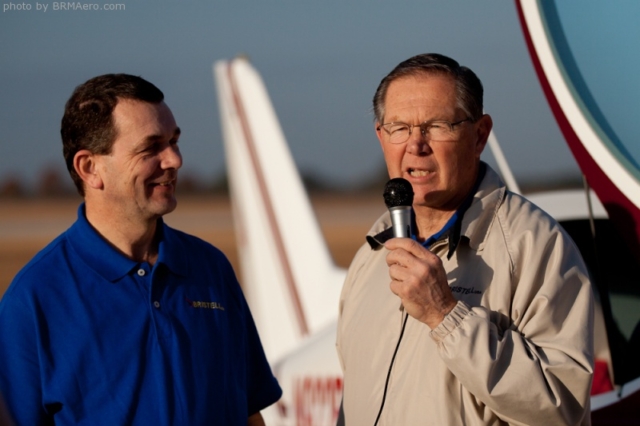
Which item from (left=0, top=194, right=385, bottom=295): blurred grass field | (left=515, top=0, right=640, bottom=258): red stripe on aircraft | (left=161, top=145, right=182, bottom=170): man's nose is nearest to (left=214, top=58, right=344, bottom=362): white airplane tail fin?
(left=515, top=0, right=640, bottom=258): red stripe on aircraft

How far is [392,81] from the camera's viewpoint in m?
2.31

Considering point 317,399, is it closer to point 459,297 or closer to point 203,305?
point 203,305

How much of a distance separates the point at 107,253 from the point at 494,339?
985mm

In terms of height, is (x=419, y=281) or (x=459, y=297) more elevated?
(x=419, y=281)

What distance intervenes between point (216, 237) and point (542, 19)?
44236 millimetres

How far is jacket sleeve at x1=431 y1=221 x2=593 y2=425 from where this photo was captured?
1.94 m

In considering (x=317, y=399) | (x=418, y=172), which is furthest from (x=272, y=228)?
(x=418, y=172)

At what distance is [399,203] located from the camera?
2.12m

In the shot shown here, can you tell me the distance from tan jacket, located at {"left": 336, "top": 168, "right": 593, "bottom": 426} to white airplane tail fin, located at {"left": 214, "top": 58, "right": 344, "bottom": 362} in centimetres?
338

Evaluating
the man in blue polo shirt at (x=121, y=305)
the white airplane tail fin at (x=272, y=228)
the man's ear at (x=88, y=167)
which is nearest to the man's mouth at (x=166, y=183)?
the man in blue polo shirt at (x=121, y=305)

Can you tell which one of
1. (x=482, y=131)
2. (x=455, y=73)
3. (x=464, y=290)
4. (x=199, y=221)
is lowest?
(x=199, y=221)

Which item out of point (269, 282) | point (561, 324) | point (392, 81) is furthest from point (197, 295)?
point (269, 282)

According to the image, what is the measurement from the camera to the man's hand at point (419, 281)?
1967mm

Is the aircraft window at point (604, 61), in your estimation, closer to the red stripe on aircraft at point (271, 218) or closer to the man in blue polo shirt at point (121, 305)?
the man in blue polo shirt at point (121, 305)
